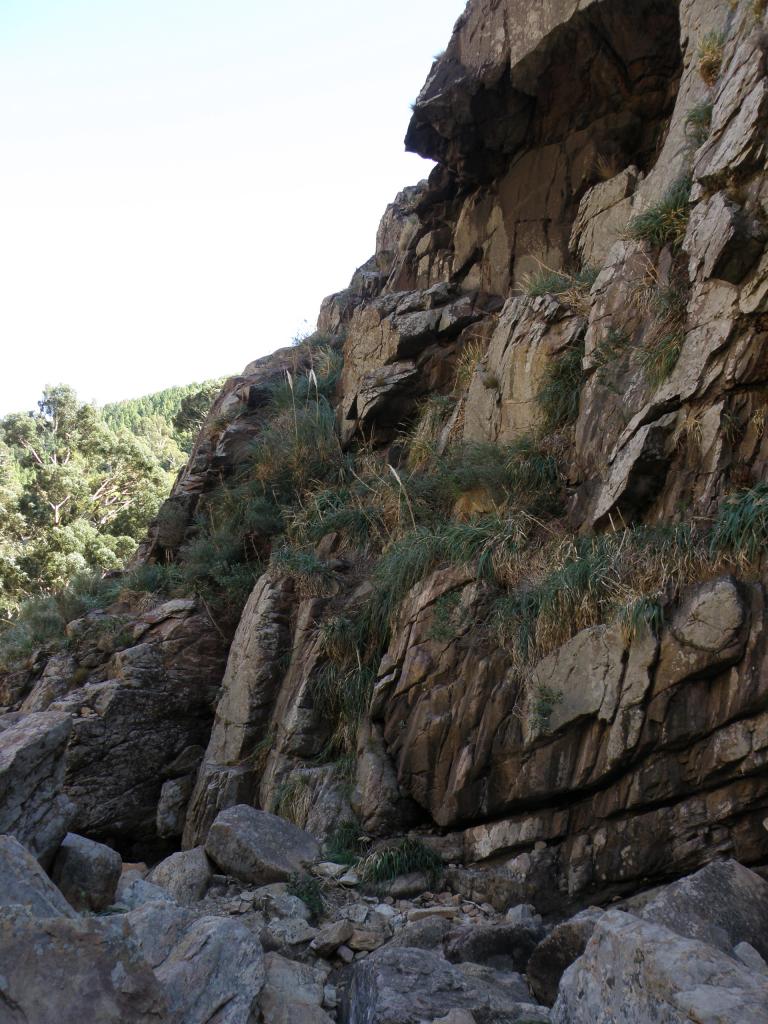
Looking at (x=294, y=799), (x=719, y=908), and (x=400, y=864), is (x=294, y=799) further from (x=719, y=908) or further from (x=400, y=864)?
(x=719, y=908)

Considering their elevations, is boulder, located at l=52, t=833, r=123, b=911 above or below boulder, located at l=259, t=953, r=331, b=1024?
above

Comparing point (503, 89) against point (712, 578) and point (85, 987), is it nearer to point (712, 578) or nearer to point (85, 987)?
point (712, 578)

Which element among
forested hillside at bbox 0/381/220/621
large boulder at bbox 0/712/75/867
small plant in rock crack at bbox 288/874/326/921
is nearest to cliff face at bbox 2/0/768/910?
small plant in rock crack at bbox 288/874/326/921

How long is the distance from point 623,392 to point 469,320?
4198mm

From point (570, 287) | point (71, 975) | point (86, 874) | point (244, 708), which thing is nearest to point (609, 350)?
point (570, 287)

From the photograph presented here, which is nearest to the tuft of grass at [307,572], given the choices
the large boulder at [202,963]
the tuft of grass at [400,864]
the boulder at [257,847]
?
the boulder at [257,847]

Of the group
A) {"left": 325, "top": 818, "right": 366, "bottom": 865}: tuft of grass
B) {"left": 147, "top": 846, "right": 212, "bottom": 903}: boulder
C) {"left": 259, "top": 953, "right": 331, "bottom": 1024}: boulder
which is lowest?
{"left": 325, "top": 818, "right": 366, "bottom": 865}: tuft of grass

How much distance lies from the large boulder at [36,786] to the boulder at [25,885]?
35.0 inches

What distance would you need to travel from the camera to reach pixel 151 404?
5034 centimetres

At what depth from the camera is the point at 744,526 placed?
543 centimetres

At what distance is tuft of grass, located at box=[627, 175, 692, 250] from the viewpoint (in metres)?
7.82

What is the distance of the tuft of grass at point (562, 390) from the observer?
8.37m

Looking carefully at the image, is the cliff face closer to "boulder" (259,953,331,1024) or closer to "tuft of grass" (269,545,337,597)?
"tuft of grass" (269,545,337,597)

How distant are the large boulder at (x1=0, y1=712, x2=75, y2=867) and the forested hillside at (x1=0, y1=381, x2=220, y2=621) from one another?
57.0 ft
